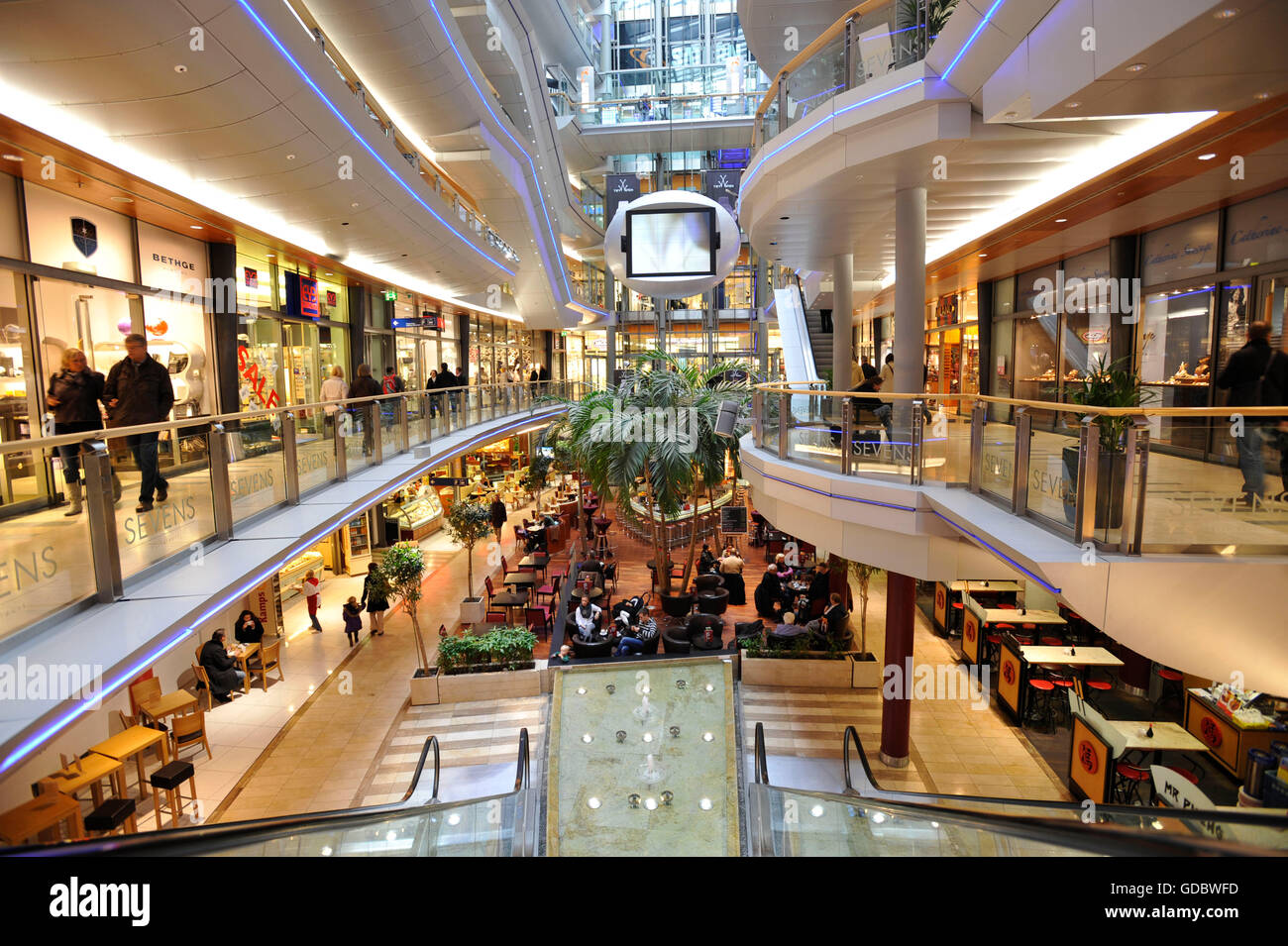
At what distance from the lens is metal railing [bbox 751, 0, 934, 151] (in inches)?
299

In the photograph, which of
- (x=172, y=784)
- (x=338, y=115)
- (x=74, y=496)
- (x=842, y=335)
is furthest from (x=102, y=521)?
(x=842, y=335)

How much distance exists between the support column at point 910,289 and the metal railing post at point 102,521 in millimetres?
7746

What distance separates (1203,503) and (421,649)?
11199 millimetres

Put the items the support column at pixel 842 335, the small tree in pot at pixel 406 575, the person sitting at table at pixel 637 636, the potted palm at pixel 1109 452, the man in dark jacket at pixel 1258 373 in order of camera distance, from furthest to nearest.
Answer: the small tree in pot at pixel 406 575 → the support column at pixel 842 335 → the person sitting at table at pixel 637 636 → the man in dark jacket at pixel 1258 373 → the potted palm at pixel 1109 452

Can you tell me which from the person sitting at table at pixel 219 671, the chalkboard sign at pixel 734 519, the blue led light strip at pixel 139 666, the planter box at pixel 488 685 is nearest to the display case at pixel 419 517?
the chalkboard sign at pixel 734 519

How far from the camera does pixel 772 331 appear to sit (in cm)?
3362

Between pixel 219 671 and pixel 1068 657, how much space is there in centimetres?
1217

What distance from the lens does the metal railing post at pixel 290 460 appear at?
7.03 metres

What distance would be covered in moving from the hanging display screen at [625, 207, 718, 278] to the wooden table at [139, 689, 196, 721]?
12.4 metres

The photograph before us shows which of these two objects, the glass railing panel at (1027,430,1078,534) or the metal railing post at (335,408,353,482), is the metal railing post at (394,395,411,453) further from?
the glass railing panel at (1027,430,1078,534)

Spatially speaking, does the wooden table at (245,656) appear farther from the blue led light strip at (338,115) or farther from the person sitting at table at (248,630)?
the blue led light strip at (338,115)

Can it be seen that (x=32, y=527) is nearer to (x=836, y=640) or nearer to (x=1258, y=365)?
(x=1258, y=365)
